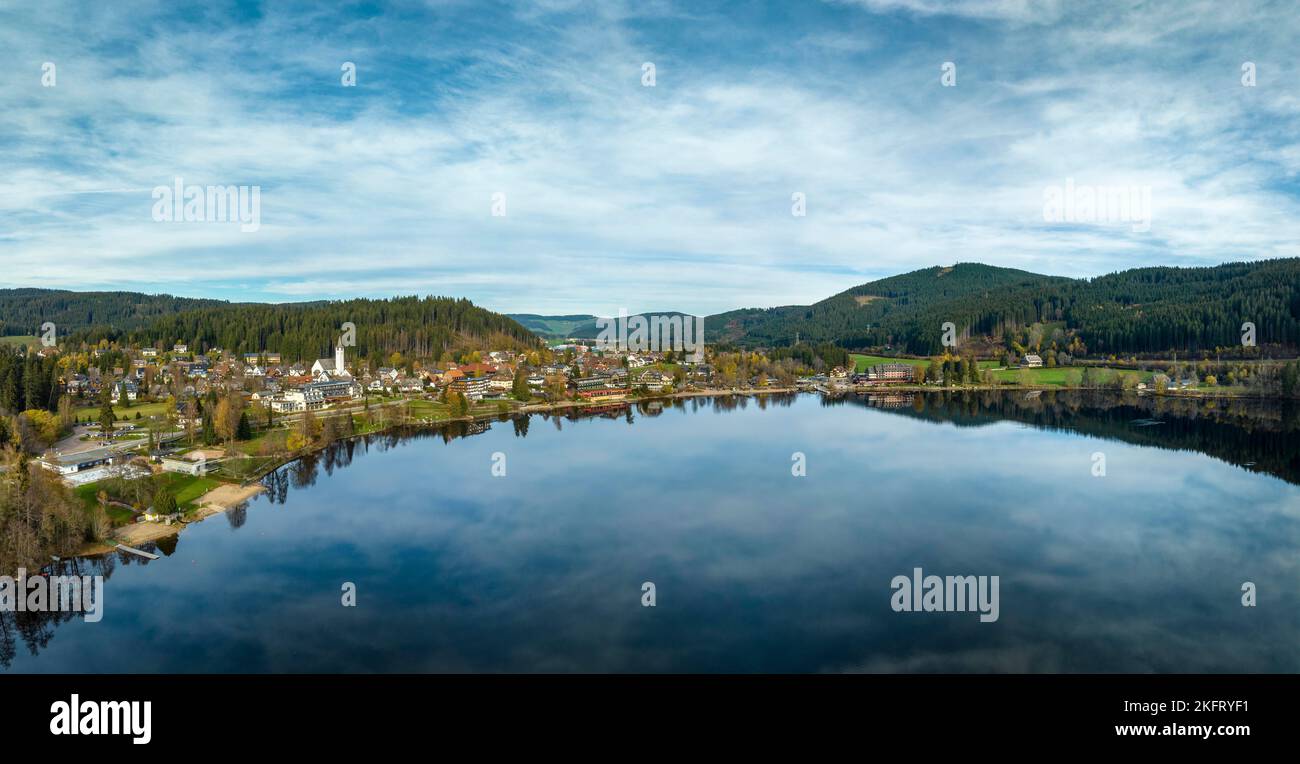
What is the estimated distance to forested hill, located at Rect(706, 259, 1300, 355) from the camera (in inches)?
2300

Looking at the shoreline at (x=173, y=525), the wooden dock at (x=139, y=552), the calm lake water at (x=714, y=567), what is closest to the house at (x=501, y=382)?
the calm lake water at (x=714, y=567)

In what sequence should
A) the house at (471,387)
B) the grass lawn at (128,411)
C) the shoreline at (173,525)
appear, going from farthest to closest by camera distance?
A: 1. the house at (471,387)
2. the grass lawn at (128,411)
3. the shoreline at (173,525)

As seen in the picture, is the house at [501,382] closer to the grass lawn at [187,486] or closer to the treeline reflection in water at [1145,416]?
the treeline reflection in water at [1145,416]

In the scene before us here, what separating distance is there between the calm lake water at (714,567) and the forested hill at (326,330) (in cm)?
3853

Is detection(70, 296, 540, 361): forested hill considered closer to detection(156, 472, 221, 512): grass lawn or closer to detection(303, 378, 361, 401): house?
detection(303, 378, 361, 401): house

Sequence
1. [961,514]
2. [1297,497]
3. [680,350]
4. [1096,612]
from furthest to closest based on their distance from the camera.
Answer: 1. [680,350]
2. [1297,497]
3. [961,514]
4. [1096,612]

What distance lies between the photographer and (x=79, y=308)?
273 feet

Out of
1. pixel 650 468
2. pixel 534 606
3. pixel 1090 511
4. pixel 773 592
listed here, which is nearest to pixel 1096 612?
pixel 773 592

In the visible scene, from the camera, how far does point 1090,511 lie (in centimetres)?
1844

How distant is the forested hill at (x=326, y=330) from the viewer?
58.4 m

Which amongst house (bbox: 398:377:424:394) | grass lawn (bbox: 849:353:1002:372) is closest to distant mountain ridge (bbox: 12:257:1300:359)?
grass lawn (bbox: 849:353:1002:372)

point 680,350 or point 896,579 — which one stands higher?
point 680,350
